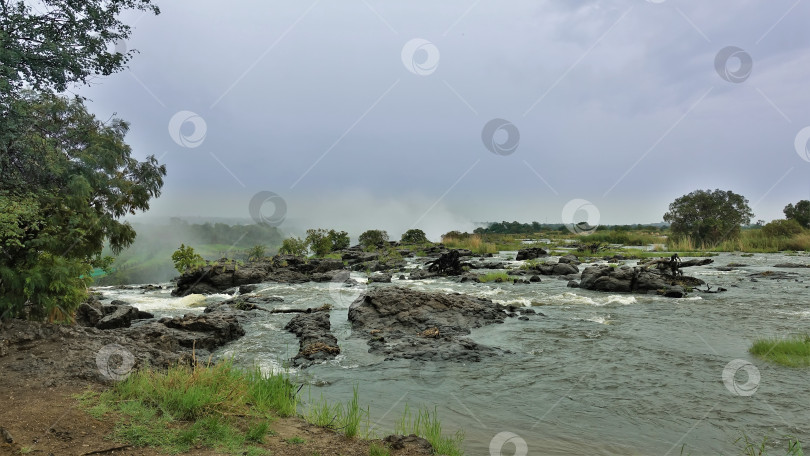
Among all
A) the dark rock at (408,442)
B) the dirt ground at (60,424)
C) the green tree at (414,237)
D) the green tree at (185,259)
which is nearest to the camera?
the dirt ground at (60,424)

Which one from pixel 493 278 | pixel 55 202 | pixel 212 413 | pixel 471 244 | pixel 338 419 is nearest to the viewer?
pixel 212 413

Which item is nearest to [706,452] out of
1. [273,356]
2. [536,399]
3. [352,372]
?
[536,399]

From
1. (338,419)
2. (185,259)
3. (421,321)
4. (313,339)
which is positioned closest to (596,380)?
(338,419)

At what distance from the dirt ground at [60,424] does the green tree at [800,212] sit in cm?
9058

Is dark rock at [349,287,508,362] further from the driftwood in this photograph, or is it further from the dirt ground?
the driftwood

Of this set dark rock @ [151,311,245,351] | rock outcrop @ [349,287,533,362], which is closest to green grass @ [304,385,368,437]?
rock outcrop @ [349,287,533,362]

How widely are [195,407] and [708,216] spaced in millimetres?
76228

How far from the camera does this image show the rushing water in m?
7.56

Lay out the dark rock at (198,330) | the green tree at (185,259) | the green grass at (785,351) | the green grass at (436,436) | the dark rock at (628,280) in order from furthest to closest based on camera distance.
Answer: the green tree at (185,259) < the dark rock at (628,280) < the dark rock at (198,330) < the green grass at (785,351) < the green grass at (436,436)

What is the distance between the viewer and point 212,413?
6.73 m

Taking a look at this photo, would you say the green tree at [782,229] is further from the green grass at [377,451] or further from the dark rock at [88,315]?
the dark rock at [88,315]

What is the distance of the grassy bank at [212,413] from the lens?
5.95 meters

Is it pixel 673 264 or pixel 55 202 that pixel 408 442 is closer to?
pixel 55 202

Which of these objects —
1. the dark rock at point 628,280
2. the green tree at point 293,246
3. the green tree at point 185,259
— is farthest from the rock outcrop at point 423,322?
the green tree at point 293,246
